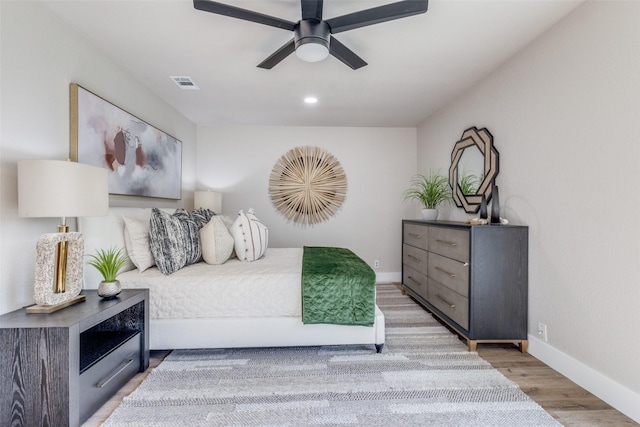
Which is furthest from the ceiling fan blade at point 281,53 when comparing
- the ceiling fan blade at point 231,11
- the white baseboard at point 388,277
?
the white baseboard at point 388,277

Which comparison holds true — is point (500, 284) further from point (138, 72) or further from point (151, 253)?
point (138, 72)

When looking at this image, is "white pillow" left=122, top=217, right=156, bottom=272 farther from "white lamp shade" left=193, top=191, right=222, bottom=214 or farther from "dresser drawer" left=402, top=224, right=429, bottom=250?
"dresser drawer" left=402, top=224, right=429, bottom=250

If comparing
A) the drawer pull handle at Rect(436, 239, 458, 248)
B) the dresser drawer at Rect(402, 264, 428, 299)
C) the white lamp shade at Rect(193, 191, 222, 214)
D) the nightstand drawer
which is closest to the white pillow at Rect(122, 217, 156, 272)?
the nightstand drawer

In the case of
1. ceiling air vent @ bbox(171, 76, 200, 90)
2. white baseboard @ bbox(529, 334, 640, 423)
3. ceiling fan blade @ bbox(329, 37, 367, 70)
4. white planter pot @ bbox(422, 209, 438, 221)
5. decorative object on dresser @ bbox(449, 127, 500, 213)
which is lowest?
white baseboard @ bbox(529, 334, 640, 423)

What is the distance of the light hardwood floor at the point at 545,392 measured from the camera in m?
1.48

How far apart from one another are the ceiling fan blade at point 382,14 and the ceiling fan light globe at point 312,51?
0.13m

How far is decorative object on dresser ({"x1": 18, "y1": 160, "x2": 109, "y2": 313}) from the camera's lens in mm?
1407

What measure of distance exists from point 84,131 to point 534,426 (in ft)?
10.7

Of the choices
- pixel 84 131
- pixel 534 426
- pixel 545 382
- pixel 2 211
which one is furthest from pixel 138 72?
pixel 545 382

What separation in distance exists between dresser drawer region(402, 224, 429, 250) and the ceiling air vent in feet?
8.93

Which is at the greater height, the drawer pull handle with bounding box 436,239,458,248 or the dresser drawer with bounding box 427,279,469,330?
the drawer pull handle with bounding box 436,239,458,248

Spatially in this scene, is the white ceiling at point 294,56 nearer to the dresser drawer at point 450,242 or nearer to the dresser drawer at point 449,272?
the dresser drawer at point 450,242

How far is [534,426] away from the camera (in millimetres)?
1422

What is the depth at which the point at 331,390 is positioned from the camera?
1703mm
